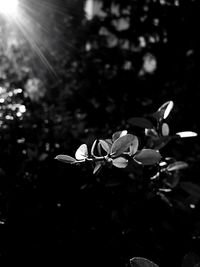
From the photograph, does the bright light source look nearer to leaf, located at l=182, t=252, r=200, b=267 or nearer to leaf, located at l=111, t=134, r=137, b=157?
leaf, located at l=111, t=134, r=137, b=157

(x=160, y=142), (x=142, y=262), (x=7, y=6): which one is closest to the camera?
(x=142, y=262)

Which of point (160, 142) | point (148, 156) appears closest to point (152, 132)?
point (160, 142)

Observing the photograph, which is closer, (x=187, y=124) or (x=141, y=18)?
(x=187, y=124)

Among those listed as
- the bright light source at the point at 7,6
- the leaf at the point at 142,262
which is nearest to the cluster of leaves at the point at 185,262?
the leaf at the point at 142,262

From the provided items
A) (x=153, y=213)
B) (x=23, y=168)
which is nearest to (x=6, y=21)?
(x=23, y=168)

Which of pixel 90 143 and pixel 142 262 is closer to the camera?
pixel 142 262

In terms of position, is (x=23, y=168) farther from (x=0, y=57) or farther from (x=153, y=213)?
(x=0, y=57)

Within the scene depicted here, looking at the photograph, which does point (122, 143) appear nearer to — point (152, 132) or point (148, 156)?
point (148, 156)
